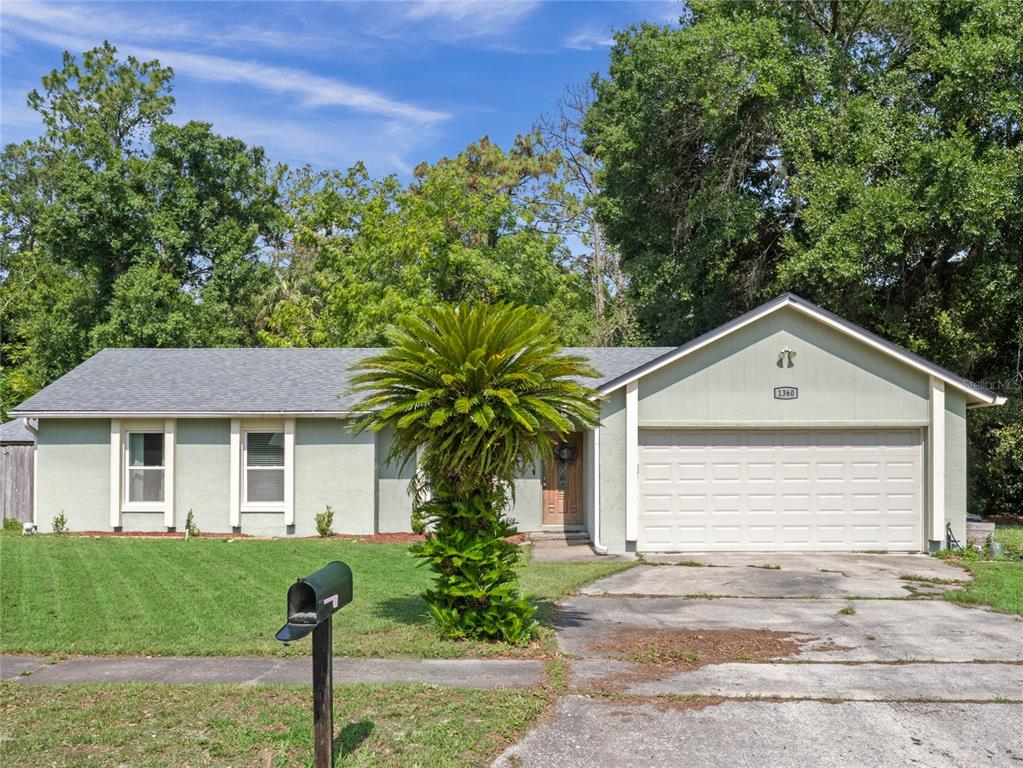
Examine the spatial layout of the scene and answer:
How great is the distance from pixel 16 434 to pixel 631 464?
576 inches

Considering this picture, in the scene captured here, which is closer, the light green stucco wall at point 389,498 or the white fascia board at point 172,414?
the white fascia board at point 172,414

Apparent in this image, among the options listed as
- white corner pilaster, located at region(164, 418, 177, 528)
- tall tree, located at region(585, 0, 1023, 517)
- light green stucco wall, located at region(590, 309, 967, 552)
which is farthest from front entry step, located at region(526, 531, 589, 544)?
tall tree, located at region(585, 0, 1023, 517)

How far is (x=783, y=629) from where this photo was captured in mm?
10016

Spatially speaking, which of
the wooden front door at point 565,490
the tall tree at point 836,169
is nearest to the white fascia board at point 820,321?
the wooden front door at point 565,490

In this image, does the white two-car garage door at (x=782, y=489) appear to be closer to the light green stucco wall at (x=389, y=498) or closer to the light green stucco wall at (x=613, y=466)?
the light green stucco wall at (x=613, y=466)

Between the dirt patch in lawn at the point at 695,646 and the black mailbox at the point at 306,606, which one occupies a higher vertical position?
the black mailbox at the point at 306,606

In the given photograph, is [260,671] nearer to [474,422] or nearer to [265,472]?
[474,422]

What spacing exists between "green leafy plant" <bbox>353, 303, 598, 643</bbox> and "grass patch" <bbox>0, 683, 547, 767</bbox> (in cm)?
175

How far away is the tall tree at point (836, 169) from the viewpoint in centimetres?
1983

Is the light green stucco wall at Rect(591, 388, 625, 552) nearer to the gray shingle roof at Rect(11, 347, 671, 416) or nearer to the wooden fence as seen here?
the gray shingle roof at Rect(11, 347, 671, 416)

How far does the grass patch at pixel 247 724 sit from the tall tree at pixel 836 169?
52.5 ft

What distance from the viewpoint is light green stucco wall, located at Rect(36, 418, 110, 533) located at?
1875 cm

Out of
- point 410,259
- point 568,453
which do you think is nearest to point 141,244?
point 410,259

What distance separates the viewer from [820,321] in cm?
1605
